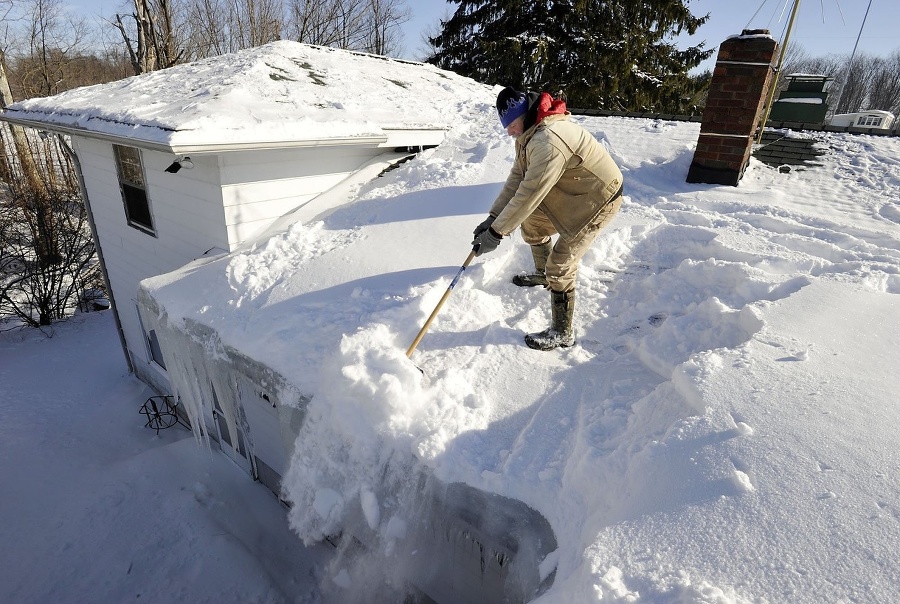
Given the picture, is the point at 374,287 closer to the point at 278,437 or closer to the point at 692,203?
the point at 278,437

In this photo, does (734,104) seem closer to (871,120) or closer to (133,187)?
(133,187)

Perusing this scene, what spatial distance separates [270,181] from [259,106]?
70 centimetres

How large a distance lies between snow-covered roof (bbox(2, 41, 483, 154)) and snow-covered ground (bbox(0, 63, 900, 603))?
669mm

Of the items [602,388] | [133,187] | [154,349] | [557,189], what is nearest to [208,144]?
[557,189]

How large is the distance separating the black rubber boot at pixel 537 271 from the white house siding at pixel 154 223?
2744 mm

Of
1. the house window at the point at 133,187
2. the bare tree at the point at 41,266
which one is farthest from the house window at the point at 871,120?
the bare tree at the point at 41,266

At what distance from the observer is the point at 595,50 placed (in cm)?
1255

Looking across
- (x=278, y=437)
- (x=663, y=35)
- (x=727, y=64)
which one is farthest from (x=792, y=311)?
(x=663, y=35)

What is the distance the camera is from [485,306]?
3.22 metres

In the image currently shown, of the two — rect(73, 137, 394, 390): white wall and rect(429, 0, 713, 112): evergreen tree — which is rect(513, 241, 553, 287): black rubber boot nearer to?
rect(73, 137, 394, 390): white wall

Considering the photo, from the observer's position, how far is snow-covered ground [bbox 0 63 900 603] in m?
1.55

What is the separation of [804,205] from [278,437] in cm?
515

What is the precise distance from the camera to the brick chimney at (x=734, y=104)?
4273 mm

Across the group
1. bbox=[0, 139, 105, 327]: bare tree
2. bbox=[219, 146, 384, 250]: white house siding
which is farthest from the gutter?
bbox=[0, 139, 105, 327]: bare tree
